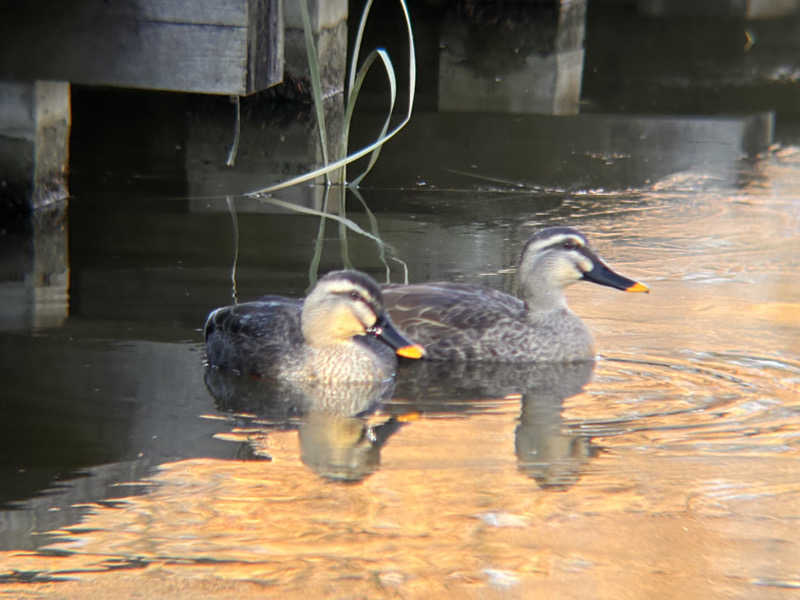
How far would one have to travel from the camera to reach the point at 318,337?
5.93 meters

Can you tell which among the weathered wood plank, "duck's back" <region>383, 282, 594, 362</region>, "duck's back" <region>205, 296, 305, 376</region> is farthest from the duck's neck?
the weathered wood plank

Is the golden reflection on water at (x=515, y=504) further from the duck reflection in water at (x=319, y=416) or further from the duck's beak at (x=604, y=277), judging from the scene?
the duck's beak at (x=604, y=277)

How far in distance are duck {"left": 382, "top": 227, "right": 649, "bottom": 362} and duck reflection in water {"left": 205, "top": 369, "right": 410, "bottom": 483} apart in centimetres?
49

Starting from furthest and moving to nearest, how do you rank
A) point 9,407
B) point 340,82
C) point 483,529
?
point 340,82
point 9,407
point 483,529

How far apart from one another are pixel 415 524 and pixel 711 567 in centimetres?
89

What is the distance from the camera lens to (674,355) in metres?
6.16

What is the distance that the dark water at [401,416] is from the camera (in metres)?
4.04

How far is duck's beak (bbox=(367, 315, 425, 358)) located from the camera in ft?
18.9

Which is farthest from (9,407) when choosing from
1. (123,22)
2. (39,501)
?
(123,22)

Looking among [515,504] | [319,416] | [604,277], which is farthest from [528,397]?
[515,504]

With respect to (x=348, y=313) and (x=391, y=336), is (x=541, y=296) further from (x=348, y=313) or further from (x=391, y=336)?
(x=348, y=313)

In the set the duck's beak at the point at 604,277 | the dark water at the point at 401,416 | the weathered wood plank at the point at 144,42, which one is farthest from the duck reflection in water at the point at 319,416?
the weathered wood plank at the point at 144,42

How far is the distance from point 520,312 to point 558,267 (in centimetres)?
28

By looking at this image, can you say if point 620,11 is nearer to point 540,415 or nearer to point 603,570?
point 540,415
